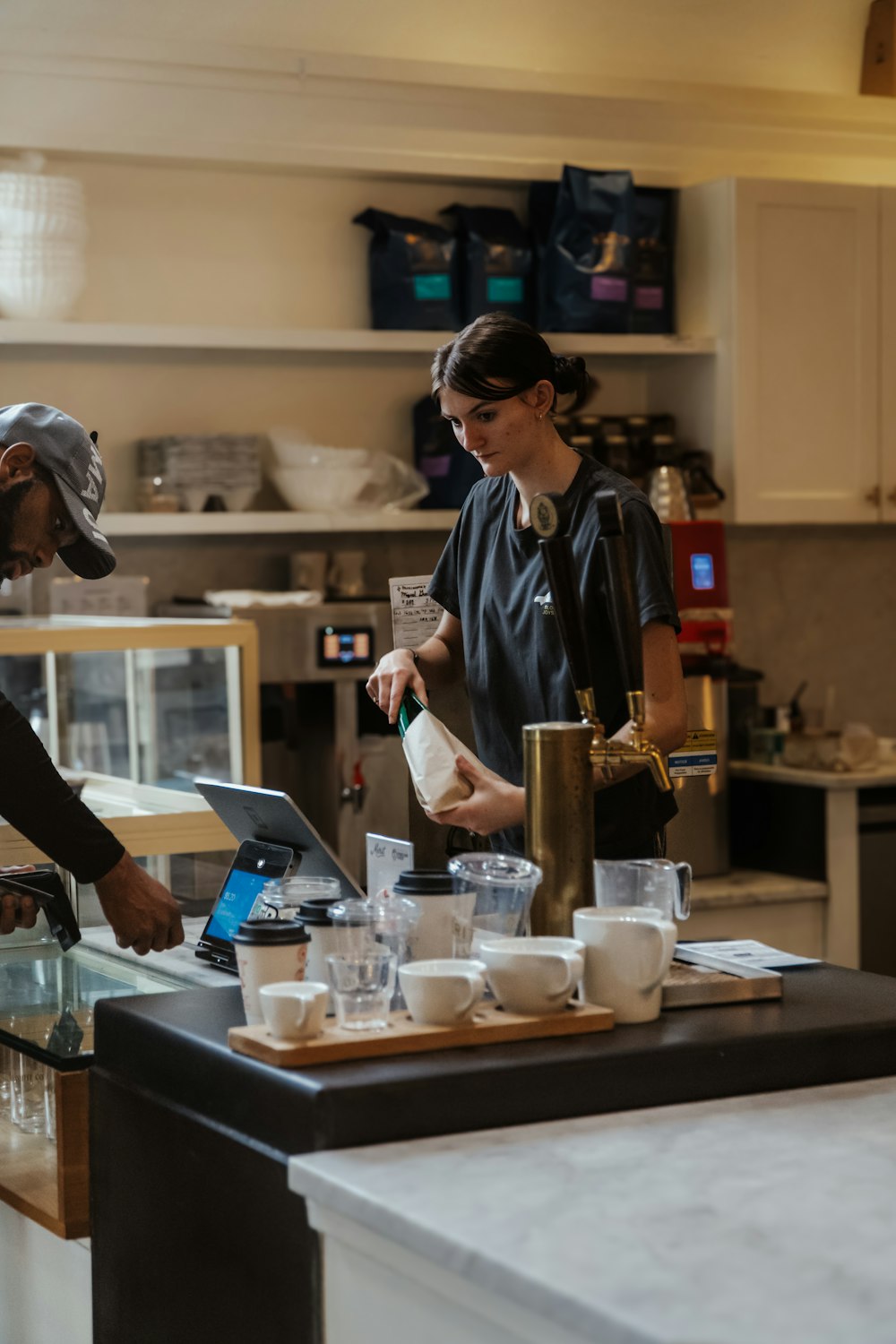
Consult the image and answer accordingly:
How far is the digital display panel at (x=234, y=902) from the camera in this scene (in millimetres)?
2084

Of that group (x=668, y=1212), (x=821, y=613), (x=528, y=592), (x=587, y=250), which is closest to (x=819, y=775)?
(x=821, y=613)

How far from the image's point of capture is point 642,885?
5.31 ft

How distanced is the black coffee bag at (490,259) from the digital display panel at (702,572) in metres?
0.83

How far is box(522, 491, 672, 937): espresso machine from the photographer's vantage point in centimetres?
163

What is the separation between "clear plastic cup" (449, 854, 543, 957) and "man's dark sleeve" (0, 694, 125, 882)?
72 cm

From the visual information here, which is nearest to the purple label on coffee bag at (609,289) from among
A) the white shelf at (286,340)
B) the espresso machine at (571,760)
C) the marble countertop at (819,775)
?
the white shelf at (286,340)

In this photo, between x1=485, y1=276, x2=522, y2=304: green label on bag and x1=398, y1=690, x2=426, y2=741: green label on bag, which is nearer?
x1=398, y1=690, x2=426, y2=741: green label on bag

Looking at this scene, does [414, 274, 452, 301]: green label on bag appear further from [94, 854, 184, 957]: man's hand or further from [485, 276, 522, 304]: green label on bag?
[94, 854, 184, 957]: man's hand

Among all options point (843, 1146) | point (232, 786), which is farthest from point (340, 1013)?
point (232, 786)

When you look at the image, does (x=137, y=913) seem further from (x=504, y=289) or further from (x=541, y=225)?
(x=541, y=225)

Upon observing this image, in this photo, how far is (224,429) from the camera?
4.46 meters

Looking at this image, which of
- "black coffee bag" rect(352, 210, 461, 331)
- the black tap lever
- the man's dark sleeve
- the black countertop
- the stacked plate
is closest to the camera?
the black countertop

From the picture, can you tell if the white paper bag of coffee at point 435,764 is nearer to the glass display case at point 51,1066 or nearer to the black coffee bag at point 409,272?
the glass display case at point 51,1066

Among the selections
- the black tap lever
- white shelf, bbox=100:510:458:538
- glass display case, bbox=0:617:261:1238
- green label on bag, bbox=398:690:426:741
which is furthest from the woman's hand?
white shelf, bbox=100:510:458:538
